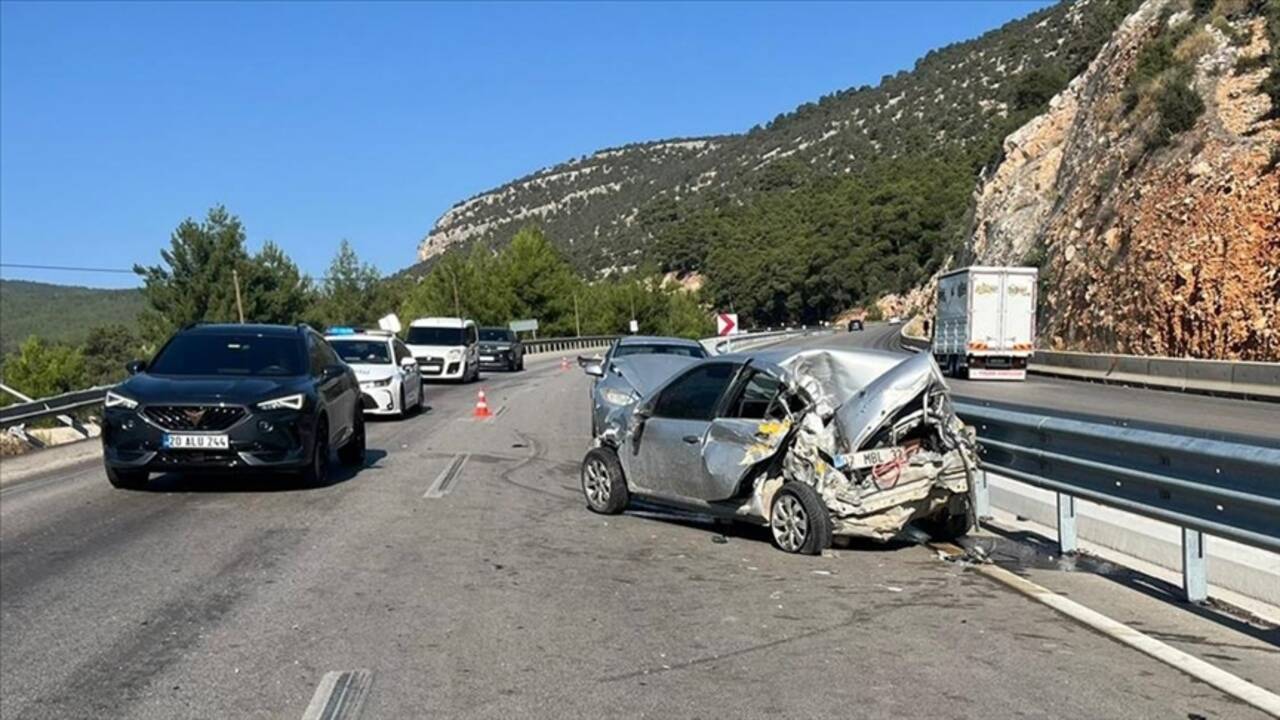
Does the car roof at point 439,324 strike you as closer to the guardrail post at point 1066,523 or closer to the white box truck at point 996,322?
the white box truck at point 996,322

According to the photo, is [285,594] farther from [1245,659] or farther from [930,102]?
[930,102]

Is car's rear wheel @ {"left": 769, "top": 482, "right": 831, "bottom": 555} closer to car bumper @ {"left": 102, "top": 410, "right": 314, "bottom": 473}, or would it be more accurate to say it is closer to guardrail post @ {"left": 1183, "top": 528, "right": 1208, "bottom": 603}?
guardrail post @ {"left": 1183, "top": 528, "right": 1208, "bottom": 603}

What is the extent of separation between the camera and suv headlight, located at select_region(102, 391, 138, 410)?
11492 mm

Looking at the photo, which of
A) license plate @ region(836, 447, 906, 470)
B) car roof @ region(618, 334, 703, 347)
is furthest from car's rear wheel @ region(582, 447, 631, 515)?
car roof @ region(618, 334, 703, 347)

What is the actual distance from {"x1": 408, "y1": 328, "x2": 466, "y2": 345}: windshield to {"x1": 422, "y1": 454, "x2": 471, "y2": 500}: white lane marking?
20.9 meters

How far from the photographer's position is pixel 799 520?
8664 mm

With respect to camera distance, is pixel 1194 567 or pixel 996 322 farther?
pixel 996 322

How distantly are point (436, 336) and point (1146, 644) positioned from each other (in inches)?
1248

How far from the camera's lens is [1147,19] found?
4606 centimetres

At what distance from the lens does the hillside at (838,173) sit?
103m

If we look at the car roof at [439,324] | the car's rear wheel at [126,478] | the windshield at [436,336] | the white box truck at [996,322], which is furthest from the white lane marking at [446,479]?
the white box truck at [996,322]

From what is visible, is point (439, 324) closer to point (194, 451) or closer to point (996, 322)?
point (996, 322)

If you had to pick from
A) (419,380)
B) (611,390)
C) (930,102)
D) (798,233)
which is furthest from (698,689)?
(930,102)


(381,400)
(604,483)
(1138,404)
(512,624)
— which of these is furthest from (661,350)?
(512,624)
